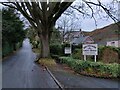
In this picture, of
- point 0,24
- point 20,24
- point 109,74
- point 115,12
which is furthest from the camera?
point 20,24

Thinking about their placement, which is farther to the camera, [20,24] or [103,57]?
[20,24]

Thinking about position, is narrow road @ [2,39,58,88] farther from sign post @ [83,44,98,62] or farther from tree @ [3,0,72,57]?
tree @ [3,0,72,57]

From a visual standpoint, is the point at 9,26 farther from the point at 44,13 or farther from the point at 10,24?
the point at 44,13

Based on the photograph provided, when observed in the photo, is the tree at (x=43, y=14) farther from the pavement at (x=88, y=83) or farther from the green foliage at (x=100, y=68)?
the pavement at (x=88, y=83)

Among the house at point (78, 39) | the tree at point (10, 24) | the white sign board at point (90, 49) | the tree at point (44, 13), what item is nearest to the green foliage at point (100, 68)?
the white sign board at point (90, 49)

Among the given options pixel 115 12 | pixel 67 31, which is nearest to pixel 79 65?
pixel 115 12

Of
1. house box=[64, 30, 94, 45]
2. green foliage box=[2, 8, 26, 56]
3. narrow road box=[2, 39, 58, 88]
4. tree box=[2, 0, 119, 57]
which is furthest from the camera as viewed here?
house box=[64, 30, 94, 45]

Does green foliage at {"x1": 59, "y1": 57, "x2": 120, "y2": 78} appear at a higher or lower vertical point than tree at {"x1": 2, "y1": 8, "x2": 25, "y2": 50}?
lower

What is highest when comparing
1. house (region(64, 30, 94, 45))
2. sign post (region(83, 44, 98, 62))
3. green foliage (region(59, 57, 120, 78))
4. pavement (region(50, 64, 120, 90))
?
house (region(64, 30, 94, 45))

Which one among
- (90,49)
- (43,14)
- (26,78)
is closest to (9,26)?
(43,14)

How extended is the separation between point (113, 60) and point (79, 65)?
27.1 ft

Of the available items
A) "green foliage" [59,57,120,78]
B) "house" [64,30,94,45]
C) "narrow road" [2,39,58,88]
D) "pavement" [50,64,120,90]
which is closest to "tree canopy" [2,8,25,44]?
"house" [64,30,94,45]

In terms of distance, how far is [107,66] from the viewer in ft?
57.7

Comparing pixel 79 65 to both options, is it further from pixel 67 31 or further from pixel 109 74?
pixel 67 31
